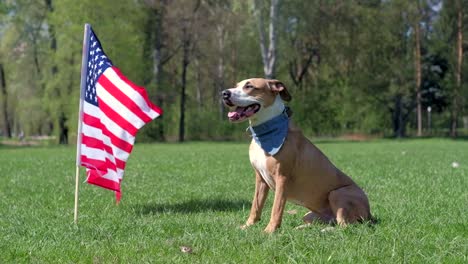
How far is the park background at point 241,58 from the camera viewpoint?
35.7 meters

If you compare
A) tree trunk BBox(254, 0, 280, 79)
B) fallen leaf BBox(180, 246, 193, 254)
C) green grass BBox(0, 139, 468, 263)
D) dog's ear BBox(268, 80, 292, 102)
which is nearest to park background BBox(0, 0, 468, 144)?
tree trunk BBox(254, 0, 280, 79)

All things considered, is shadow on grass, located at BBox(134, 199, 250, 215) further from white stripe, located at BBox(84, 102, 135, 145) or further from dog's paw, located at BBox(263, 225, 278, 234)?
dog's paw, located at BBox(263, 225, 278, 234)

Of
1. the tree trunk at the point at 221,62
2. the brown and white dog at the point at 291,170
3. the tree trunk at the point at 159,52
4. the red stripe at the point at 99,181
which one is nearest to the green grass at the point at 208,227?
the brown and white dog at the point at 291,170

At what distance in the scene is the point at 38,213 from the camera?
6.44 m

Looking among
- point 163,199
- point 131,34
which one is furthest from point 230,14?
point 163,199

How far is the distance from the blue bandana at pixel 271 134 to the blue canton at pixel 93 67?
191 cm

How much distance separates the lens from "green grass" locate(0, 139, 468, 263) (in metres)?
4.00

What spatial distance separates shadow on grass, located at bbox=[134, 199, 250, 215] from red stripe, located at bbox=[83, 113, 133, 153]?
970mm

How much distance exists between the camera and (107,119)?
19.1ft

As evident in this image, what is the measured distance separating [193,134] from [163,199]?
33.9 meters

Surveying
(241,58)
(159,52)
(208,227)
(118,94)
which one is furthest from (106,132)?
(241,58)

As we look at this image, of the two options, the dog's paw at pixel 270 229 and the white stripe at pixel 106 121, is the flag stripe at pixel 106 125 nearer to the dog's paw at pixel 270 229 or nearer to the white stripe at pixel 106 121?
the white stripe at pixel 106 121

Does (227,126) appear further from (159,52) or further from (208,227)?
(208,227)

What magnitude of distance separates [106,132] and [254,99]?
186cm
